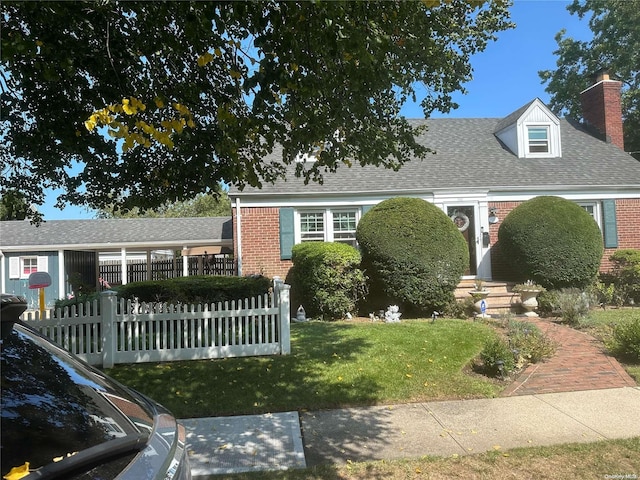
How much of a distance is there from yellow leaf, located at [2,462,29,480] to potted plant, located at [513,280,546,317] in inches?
420

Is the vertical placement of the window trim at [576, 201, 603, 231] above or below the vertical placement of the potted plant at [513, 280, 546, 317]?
above

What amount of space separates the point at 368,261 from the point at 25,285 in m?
15.6

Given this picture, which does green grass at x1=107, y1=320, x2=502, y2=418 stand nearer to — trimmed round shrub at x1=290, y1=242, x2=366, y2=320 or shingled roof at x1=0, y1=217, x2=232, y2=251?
trimmed round shrub at x1=290, y1=242, x2=366, y2=320

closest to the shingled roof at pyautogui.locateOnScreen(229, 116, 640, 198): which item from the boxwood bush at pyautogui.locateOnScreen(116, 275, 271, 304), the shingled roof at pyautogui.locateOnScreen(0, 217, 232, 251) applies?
the boxwood bush at pyautogui.locateOnScreen(116, 275, 271, 304)

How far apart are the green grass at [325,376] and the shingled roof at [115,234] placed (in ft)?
39.5

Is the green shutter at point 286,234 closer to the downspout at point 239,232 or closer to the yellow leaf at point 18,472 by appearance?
the downspout at point 239,232

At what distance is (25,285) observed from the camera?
1825cm

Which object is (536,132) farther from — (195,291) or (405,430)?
(405,430)

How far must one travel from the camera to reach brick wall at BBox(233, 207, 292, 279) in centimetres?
1252

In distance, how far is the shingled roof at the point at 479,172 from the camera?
1304 cm

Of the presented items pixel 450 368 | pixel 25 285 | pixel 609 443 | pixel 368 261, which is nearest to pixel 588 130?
pixel 368 261

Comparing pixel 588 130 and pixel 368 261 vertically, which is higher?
pixel 588 130

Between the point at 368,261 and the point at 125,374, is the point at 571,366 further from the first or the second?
the point at 125,374

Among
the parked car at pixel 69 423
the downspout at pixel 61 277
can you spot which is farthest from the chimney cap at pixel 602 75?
the downspout at pixel 61 277
